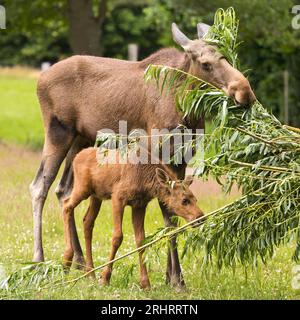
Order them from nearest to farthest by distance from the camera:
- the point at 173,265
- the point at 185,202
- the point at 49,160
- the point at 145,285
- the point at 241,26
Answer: the point at 185,202 < the point at 145,285 < the point at 173,265 < the point at 49,160 < the point at 241,26

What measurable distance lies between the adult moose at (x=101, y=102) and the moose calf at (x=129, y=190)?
0.34 m

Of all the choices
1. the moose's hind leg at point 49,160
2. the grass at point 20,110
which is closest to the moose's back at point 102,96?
the moose's hind leg at point 49,160

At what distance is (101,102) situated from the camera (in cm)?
1041

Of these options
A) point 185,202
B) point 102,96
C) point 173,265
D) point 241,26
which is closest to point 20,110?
point 241,26

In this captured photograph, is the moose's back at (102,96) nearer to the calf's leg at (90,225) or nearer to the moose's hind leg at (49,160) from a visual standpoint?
the moose's hind leg at (49,160)

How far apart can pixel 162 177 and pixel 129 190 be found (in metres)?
0.35

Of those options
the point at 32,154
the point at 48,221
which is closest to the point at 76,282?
the point at 48,221

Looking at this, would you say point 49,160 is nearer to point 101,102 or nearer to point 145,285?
point 101,102

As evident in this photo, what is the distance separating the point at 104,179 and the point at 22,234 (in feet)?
8.69

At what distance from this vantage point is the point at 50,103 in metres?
10.8

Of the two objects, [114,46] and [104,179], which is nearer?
[104,179]

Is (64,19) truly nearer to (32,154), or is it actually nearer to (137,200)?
(32,154)

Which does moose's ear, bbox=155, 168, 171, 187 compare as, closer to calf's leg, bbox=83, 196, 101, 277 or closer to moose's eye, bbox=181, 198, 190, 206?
moose's eye, bbox=181, 198, 190, 206

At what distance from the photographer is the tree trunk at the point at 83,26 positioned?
2059cm
